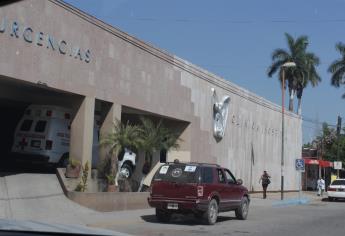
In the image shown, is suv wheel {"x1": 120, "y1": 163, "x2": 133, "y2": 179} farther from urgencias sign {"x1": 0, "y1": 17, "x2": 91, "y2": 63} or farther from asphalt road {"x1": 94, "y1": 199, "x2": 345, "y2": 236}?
urgencias sign {"x1": 0, "y1": 17, "x2": 91, "y2": 63}

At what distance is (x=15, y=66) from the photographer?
17531 millimetres

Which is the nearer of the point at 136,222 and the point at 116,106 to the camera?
the point at 136,222

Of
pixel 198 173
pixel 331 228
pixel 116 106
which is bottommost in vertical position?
pixel 331 228

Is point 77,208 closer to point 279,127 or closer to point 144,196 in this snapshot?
point 144,196

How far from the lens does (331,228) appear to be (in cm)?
1831

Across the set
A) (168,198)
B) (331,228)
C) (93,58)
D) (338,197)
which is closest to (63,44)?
(93,58)

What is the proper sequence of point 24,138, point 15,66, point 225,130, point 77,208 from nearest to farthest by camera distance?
point 15,66
point 77,208
point 24,138
point 225,130

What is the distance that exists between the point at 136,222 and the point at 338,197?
24934 mm

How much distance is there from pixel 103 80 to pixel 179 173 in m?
5.95

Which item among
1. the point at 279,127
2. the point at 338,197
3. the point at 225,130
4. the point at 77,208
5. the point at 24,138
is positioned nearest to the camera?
the point at 77,208

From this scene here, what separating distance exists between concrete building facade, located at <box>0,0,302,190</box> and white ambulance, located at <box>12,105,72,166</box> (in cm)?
59

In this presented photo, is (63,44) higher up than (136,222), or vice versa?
(63,44)

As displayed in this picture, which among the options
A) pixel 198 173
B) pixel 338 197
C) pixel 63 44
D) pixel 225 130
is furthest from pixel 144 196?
pixel 338 197

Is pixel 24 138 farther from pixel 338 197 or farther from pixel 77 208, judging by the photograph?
pixel 338 197
